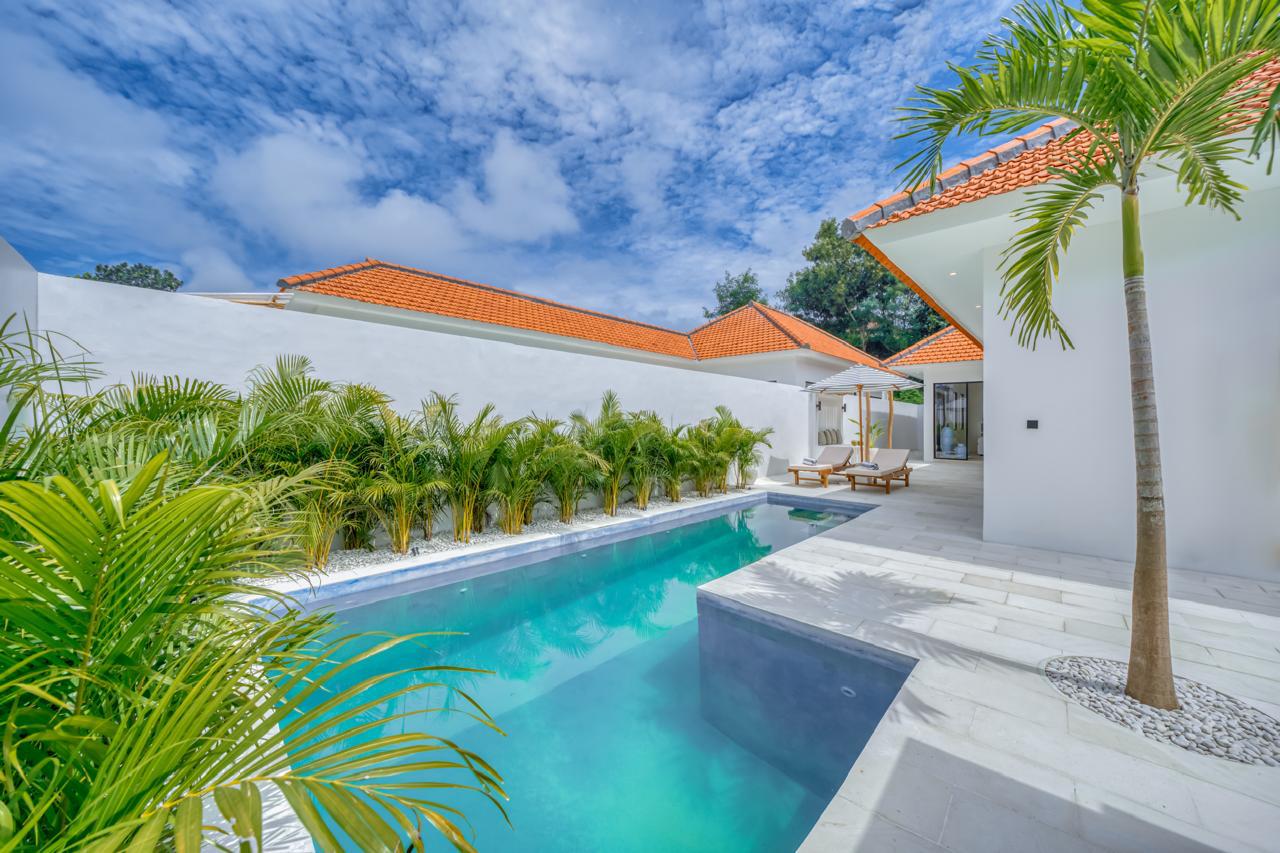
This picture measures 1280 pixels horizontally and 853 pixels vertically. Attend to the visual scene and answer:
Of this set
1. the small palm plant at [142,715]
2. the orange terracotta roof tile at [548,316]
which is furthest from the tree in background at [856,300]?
the small palm plant at [142,715]

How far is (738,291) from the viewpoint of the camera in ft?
115

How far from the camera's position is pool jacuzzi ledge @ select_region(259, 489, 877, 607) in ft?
17.2

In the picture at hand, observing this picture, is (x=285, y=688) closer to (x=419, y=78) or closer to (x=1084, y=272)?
(x=1084, y=272)

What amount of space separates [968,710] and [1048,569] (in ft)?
12.0

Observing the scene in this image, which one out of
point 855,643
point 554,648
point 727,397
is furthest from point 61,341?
point 727,397

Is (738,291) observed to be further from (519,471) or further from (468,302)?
(519,471)

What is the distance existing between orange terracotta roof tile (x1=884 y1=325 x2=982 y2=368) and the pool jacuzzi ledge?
8296 mm

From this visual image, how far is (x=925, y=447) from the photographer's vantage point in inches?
704

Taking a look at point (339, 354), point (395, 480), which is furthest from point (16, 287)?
point (395, 480)

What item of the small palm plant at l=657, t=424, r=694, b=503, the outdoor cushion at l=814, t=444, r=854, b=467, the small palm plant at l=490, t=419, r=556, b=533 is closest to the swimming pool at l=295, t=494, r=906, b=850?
the small palm plant at l=490, t=419, r=556, b=533

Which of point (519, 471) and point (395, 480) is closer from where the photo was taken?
point (395, 480)

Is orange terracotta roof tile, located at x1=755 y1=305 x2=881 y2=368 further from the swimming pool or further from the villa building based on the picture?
the swimming pool

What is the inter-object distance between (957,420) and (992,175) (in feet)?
54.2

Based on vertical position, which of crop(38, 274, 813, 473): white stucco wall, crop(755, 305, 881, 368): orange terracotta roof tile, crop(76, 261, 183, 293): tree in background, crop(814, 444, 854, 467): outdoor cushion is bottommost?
crop(814, 444, 854, 467): outdoor cushion
